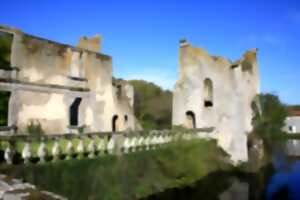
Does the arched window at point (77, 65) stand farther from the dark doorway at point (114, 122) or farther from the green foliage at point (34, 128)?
the dark doorway at point (114, 122)

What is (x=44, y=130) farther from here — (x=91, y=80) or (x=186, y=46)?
(x=186, y=46)

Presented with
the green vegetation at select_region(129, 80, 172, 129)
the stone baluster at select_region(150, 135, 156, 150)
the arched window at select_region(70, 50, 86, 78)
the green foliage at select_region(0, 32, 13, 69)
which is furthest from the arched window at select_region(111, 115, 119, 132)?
the stone baluster at select_region(150, 135, 156, 150)

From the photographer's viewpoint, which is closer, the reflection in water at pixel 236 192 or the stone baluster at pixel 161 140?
the stone baluster at pixel 161 140

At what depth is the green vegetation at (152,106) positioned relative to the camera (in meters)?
31.8

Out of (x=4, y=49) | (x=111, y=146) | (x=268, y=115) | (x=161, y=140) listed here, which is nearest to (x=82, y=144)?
(x=111, y=146)

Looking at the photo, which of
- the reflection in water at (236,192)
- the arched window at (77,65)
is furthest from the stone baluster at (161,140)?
the arched window at (77,65)

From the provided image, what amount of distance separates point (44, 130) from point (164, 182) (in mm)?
7647

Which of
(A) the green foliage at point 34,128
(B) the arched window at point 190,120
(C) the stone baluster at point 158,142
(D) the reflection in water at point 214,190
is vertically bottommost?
(D) the reflection in water at point 214,190

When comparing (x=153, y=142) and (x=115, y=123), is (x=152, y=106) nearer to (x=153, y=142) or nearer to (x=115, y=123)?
(x=115, y=123)

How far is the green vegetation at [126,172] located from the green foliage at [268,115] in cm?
793

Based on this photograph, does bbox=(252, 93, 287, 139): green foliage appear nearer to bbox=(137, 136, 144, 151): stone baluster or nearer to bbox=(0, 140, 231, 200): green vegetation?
bbox=(0, 140, 231, 200): green vegetation

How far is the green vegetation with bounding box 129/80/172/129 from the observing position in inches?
1251

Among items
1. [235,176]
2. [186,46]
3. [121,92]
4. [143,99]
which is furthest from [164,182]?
[143,99]

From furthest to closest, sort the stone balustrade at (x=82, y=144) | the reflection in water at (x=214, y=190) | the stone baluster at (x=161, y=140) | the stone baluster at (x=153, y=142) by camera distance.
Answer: the stone baluster at (x=161, y=140) < the stone baluster at (x=153, y=142) < the reflection in water at (x=214, y=190) < the stone balustrade at (x=82, y=144)
